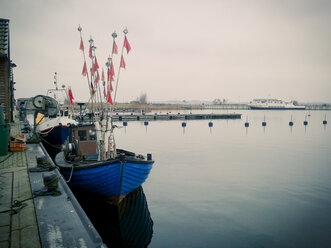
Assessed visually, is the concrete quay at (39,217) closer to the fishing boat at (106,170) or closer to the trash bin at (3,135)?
the fishing boat at (106,170)

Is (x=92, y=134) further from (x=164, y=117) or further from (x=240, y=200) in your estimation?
(x=164, y=117)

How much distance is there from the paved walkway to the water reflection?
10.8 ft

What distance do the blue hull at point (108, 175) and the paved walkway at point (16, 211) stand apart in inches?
77.0

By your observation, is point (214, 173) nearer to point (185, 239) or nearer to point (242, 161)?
point (242, 161)

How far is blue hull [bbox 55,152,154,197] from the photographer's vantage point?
9586mm

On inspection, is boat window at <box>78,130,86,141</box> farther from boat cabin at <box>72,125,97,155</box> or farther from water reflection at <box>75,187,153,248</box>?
water reflection at <box>75,187,153,248</box>

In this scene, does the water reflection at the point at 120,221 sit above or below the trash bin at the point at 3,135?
below

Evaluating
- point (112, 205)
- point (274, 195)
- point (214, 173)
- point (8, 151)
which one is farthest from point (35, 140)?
point (274, 195)

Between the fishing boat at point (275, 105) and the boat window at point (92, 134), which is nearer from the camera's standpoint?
the boat window at point (92, 134)

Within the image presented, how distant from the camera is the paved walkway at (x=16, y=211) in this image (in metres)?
4.57

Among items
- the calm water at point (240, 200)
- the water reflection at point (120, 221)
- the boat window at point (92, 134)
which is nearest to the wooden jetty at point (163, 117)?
the calm water at point (240, 200)

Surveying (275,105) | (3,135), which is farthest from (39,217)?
(275,105)

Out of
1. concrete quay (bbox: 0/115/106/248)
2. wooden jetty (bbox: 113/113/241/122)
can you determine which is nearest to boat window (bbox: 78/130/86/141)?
concrete quay (bbox: 0/115/106/248)

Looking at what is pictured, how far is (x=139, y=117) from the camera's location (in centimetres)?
6688
